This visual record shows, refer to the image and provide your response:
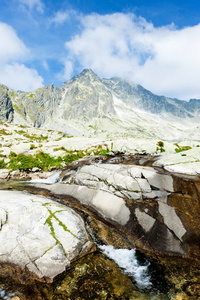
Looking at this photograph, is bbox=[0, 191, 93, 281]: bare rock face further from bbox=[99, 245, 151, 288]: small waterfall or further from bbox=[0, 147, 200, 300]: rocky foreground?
bbox=[99, 245, 151, 288]: small waterfall

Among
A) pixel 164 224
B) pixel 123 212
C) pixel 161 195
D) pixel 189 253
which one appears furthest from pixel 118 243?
pixel 161 195

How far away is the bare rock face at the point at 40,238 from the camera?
8.10m

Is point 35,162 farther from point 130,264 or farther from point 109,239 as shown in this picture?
point 130,264

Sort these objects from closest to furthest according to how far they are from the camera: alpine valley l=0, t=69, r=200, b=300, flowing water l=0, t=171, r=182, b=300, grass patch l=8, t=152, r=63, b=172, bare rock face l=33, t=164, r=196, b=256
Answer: flowing water l=0, t=171, r=182, b=300 → alpine valley l=0, t=69, r=200, b=300 → bare rock face l=33, t=164, r=196, b=256 → grass patch l=8, t=152, r=63, b=172

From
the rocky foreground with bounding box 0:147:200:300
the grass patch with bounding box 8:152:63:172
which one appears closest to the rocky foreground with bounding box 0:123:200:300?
the rocky foreground with bounding box 0:147:200:300

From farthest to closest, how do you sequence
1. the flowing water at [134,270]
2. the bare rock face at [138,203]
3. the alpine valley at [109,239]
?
the bare rock face at [138,203], the alpine valley at [109,239], the flowing water at [134,270]

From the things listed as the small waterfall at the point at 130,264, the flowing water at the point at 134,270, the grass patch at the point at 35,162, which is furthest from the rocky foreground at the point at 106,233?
the grass patch at the point at 35,162

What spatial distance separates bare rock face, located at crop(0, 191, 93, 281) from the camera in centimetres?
A: 810

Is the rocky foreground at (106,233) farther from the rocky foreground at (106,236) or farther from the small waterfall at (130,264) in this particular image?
the small waterfall at (130,264)

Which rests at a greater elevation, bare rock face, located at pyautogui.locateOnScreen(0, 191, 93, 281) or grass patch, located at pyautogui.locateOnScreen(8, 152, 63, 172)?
bare rock face, located at pyautogui.locateOnScreen(0, 191, 93, 281)

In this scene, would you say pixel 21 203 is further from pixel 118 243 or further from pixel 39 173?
pixel 39 173

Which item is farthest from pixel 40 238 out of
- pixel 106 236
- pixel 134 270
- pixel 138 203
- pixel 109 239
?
pixel 138 203

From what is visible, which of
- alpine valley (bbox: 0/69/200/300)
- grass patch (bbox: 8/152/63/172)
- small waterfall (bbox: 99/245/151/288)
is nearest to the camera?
alpine valley (bbox: 0/69/200/300)

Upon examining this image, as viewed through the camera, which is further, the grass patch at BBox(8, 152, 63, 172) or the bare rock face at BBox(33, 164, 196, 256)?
the grass patch at BBox(8, 152, 63, 172)
